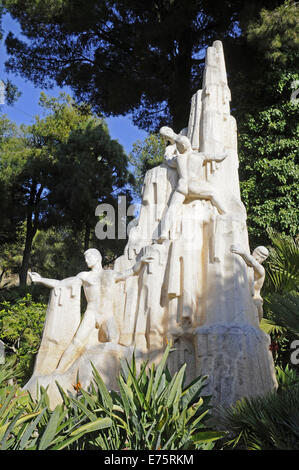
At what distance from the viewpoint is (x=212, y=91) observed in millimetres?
8617

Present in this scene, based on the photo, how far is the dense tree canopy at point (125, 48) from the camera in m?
13.8

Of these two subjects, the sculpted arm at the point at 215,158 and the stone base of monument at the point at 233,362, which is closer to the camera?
the stone base of monument at the point at 233,362

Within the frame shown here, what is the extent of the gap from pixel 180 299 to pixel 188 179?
6.77ft

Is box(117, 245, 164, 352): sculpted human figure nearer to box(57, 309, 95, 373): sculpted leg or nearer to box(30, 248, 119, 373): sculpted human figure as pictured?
box(30, 248, 119, 373): sculpted human figure

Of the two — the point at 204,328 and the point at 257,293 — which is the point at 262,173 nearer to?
the point at 257,293

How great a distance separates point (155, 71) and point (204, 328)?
1112 centimetres

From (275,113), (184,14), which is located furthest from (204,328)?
(184,14)

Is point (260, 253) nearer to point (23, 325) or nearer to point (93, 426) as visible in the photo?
point (93, 426)

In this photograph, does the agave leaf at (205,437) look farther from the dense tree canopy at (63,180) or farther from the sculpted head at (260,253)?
the dense tree canopy at (63,180)

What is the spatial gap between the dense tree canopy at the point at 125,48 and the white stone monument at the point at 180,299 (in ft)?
22.3

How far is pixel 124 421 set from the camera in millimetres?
3980

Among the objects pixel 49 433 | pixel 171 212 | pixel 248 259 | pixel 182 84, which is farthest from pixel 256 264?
pixel 182 84

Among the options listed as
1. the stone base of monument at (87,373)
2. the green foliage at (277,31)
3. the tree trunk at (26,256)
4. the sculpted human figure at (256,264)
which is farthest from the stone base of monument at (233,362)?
the tree trunk at (26,256)

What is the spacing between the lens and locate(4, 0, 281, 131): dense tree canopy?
13.8 metres
